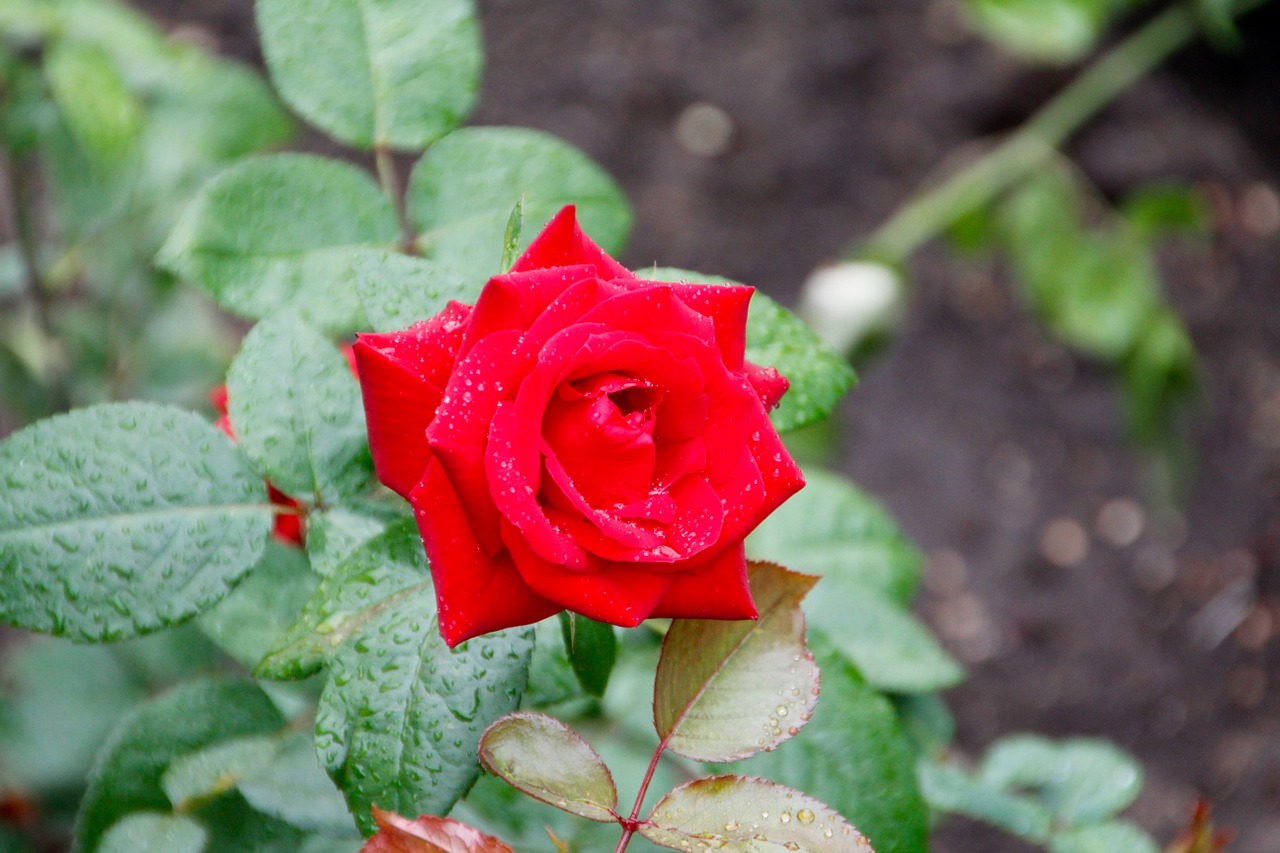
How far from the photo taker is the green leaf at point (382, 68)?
0.56m

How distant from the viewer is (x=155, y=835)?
0.49 meters

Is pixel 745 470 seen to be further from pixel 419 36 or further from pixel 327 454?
pixel 419 36

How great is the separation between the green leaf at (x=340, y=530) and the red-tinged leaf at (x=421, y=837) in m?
0.13

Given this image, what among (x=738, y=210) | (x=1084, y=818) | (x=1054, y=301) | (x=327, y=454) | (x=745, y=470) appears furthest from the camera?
(x=738, y=210)

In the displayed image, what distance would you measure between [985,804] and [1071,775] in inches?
3.8

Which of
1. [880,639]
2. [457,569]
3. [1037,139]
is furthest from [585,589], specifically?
[1037,139]

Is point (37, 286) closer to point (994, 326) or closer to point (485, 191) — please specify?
point (485, 191)

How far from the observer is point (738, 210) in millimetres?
1891

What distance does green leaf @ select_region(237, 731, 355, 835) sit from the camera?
0.49m

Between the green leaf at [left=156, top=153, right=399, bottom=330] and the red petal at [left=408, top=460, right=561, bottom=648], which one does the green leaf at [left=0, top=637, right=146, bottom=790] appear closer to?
the green leaf at [left=156, top=153, right=399, bottom=330]

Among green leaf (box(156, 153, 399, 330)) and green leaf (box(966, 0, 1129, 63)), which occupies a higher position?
green leaf (box(156, 153, 399, 330))

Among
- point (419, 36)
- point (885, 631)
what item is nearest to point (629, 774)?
point (885, 631)

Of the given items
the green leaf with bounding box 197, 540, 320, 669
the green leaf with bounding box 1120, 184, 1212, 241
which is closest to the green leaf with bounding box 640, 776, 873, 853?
the green leaf with bounding box 197, 540, 320, 669

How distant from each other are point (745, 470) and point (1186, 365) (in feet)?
4.69
